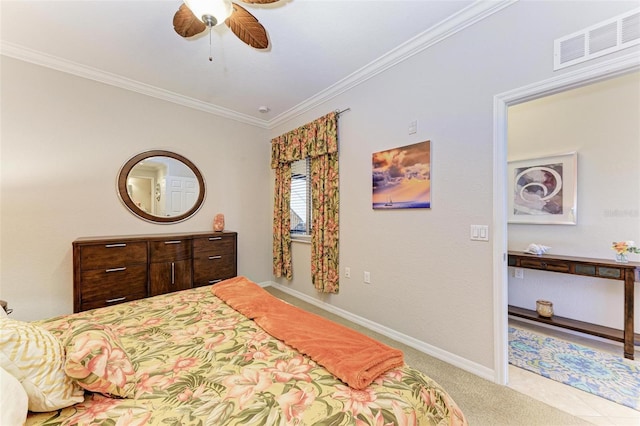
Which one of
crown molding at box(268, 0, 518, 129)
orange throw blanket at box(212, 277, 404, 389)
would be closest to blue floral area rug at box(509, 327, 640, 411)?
orange throw blanket at box(212, 277, 404, 389)

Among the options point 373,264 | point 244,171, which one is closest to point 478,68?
point 373,264

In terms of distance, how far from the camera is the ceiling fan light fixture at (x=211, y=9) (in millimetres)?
1352

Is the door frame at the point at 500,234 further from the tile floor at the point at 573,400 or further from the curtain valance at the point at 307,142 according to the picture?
the curtain valance at the point at 307,142

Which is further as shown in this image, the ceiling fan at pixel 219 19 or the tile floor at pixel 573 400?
the tile floor at pixel 573 400

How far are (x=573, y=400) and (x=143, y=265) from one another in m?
3.77

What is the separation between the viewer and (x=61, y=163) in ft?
8.43

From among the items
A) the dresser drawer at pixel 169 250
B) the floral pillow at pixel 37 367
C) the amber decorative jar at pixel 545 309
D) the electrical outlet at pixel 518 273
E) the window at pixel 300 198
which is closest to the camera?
the floral pillow at pixel 37 367

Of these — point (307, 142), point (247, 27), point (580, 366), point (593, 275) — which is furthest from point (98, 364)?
A: point (593, 275)

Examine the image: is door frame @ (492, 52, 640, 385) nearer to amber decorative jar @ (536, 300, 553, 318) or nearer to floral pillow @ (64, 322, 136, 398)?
amber decorative jar @ (536, 300, 553, 318)

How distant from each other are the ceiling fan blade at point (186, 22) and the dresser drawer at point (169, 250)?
6.75 ft

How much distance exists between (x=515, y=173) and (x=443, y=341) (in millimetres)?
2260

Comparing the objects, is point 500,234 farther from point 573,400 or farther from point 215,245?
point 215,245

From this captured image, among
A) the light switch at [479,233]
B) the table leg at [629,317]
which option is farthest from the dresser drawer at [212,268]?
the table leg at [629,317]

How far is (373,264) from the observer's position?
2.66 metres
